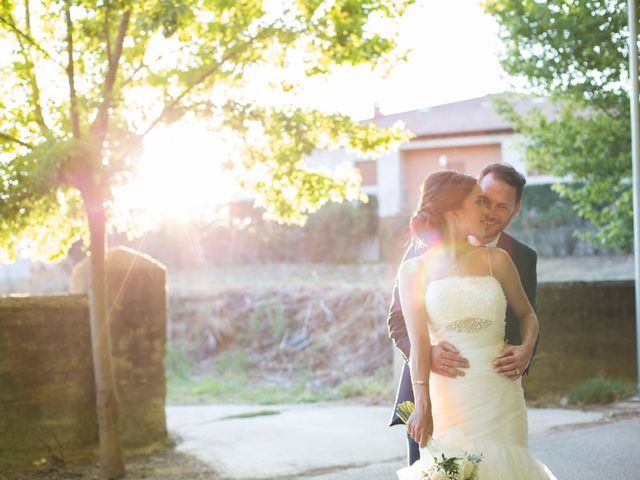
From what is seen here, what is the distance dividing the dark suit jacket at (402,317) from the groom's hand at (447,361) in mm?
548

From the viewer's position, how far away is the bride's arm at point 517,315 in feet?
14.1

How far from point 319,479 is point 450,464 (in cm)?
397

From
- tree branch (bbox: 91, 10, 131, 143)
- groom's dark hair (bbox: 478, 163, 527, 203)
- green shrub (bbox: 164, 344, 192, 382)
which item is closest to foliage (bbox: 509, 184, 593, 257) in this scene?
green shrub (bbox: 164, 344, 192, 382)

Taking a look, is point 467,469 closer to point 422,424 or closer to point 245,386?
point 422,424

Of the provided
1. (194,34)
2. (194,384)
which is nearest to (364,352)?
(194,384)

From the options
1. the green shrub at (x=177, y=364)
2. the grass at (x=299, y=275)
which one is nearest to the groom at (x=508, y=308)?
the green shrub at (x=177, y=364)

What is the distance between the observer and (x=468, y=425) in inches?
168

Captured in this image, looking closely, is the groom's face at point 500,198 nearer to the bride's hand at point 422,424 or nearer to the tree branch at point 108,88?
the bride's hand at point 422,424

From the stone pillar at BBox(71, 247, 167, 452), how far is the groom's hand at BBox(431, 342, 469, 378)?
18.2 feet

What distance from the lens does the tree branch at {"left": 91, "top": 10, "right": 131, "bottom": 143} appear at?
8.00m

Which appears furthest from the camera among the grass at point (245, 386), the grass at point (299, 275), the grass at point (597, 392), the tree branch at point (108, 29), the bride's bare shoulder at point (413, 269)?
the grass at point (299, 275)

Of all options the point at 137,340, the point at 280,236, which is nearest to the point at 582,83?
the point at 137,340

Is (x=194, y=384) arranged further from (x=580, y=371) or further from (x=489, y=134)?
(x=489, y=134)

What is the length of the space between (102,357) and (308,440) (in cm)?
257
